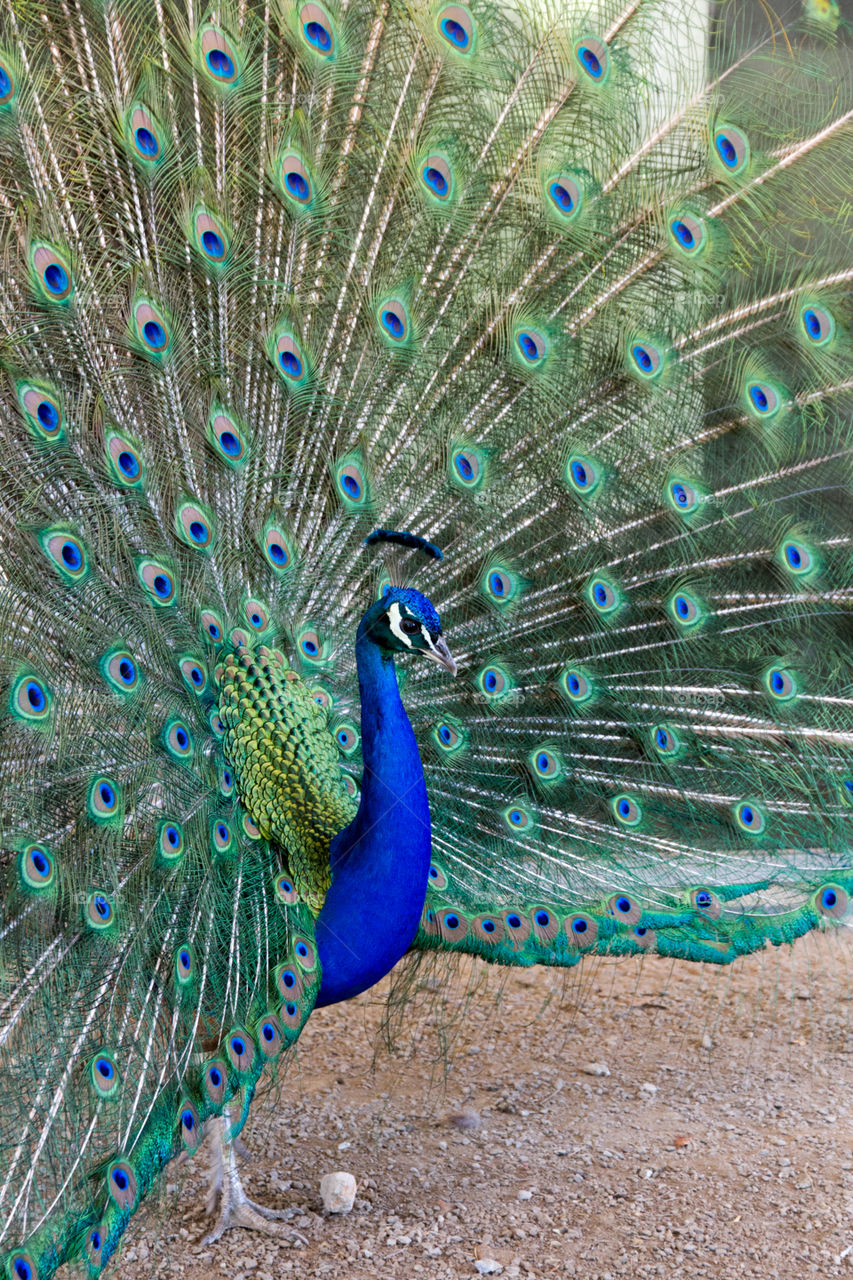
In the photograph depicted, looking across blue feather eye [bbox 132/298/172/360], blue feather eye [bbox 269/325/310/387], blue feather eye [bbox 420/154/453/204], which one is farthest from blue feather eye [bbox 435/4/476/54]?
blue feather eye [bbox 132/298/172/360]

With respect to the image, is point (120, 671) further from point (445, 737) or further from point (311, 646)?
point (445, 737)

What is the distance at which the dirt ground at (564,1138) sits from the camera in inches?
88.3

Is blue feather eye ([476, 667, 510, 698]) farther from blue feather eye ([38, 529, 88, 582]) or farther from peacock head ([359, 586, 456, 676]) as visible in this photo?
blue feather eye ([38, 529, 88, 582])

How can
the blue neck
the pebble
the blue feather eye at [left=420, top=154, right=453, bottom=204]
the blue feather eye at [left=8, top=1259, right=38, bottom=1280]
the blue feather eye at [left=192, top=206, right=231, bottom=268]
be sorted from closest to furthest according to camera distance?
1. the blue feather eye at [left=8, top=1259, right=38, bottom=1280]
2. the blue neck
3. the blue feather eye at [left=192, top=206, right=231, bottom=268]
4. the blue feather eye at [left=420, top=154, right=453, bottom=204]
5. the pebble

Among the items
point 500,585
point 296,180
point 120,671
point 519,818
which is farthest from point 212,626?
point 296,180

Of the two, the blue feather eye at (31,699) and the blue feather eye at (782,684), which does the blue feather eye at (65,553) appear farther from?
the blue feather eye at (782,684)

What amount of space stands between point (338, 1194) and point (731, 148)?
2339mm

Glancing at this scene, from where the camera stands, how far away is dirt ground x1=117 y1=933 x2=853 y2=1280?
2.24 meters

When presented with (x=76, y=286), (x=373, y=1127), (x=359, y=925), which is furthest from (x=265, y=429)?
(x=373, y=1127)

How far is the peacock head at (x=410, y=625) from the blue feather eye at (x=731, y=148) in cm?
121

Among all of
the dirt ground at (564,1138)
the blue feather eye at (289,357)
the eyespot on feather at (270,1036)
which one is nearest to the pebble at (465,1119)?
the dirt ground at (564,1138)

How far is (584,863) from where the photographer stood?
258cm

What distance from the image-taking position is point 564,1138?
272 cm

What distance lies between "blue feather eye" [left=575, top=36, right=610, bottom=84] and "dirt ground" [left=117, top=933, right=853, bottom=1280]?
6.39 feet
